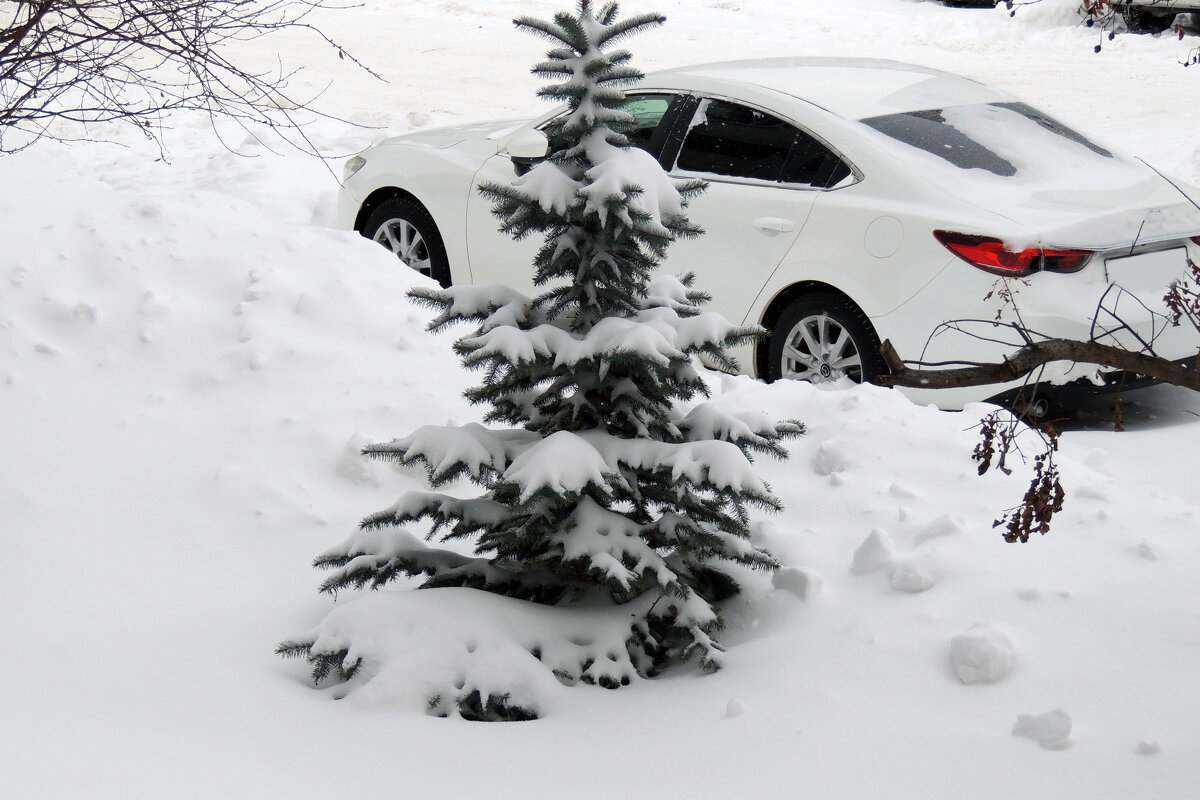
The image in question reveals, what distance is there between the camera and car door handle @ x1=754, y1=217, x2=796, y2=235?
577cm

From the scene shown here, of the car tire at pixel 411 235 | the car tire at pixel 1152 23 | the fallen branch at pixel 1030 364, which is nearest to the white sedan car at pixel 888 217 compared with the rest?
the car tire at pixel 411 235

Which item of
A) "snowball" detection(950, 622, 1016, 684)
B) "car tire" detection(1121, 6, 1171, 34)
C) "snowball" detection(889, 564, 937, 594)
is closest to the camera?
"snowball" detection(950, 622, 1016, 684)

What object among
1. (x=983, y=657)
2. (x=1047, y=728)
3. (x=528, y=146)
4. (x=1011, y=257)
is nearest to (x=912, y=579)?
(x=983, y=657)

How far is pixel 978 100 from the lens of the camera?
628cm

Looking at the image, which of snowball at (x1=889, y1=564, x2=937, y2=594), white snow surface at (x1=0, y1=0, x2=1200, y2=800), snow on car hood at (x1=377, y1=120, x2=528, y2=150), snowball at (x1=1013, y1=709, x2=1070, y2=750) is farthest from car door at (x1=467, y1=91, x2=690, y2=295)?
snowball at (x1=1013, y1=709, x2=1070, y2=750)

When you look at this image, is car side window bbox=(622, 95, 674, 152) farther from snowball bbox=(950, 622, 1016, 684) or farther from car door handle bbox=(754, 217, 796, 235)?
snowball bbox=(950, 622, 1016, 684)

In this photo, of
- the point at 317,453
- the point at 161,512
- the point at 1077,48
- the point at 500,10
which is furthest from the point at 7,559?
the point at 500,10

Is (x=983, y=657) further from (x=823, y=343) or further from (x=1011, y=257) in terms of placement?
(x=823, y=343)

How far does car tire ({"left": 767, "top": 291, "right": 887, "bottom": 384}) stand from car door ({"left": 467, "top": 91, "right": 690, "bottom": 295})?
1.23 m

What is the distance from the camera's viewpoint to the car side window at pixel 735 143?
5.97m

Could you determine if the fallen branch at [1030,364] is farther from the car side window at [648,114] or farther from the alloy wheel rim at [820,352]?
the car side window at [648,114]

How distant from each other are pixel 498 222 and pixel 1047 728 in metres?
4.54

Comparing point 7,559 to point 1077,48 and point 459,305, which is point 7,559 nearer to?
point 459,305

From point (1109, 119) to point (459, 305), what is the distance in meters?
12.0
